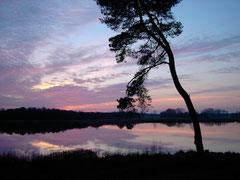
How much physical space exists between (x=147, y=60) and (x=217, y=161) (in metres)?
6.92

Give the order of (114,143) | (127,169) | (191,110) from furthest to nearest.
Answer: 1. (114,143)
2. (191,110)
3. (127,169)

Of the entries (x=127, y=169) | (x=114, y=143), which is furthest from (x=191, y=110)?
(x=114, y=143)

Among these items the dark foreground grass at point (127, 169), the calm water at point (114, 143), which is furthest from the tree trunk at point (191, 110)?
the calm water at point (114, 143)

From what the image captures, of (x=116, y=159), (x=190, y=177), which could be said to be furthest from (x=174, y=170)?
(x=116, y=159)

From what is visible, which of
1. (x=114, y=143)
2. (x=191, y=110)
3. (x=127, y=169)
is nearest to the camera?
(x=127, y=169)

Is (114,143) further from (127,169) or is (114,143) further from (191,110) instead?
(127,169)

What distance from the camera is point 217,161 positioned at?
10.4 metres

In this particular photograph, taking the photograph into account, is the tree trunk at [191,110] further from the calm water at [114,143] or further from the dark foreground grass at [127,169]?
the calm water at [114,143]

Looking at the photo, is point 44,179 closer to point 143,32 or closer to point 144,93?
point 144,93

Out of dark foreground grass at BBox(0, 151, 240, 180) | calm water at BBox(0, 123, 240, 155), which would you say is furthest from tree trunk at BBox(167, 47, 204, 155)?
calm water at BBox(0, 123, 240, 155)

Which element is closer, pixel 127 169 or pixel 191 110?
pixel 127 169

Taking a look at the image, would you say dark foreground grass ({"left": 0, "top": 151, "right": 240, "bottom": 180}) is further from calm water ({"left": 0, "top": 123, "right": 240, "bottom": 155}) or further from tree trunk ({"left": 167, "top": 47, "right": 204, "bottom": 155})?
calm water ({"left": 0, "top": 123, "right": 240, "bottom": 155})

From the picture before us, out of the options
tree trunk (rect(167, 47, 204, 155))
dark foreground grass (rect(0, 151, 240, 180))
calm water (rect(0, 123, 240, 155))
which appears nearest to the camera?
dark foreground grass (rect(0, 151, 240, 180))

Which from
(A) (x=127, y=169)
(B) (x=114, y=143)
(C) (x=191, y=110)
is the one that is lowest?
(B) (x=114, y=143)
